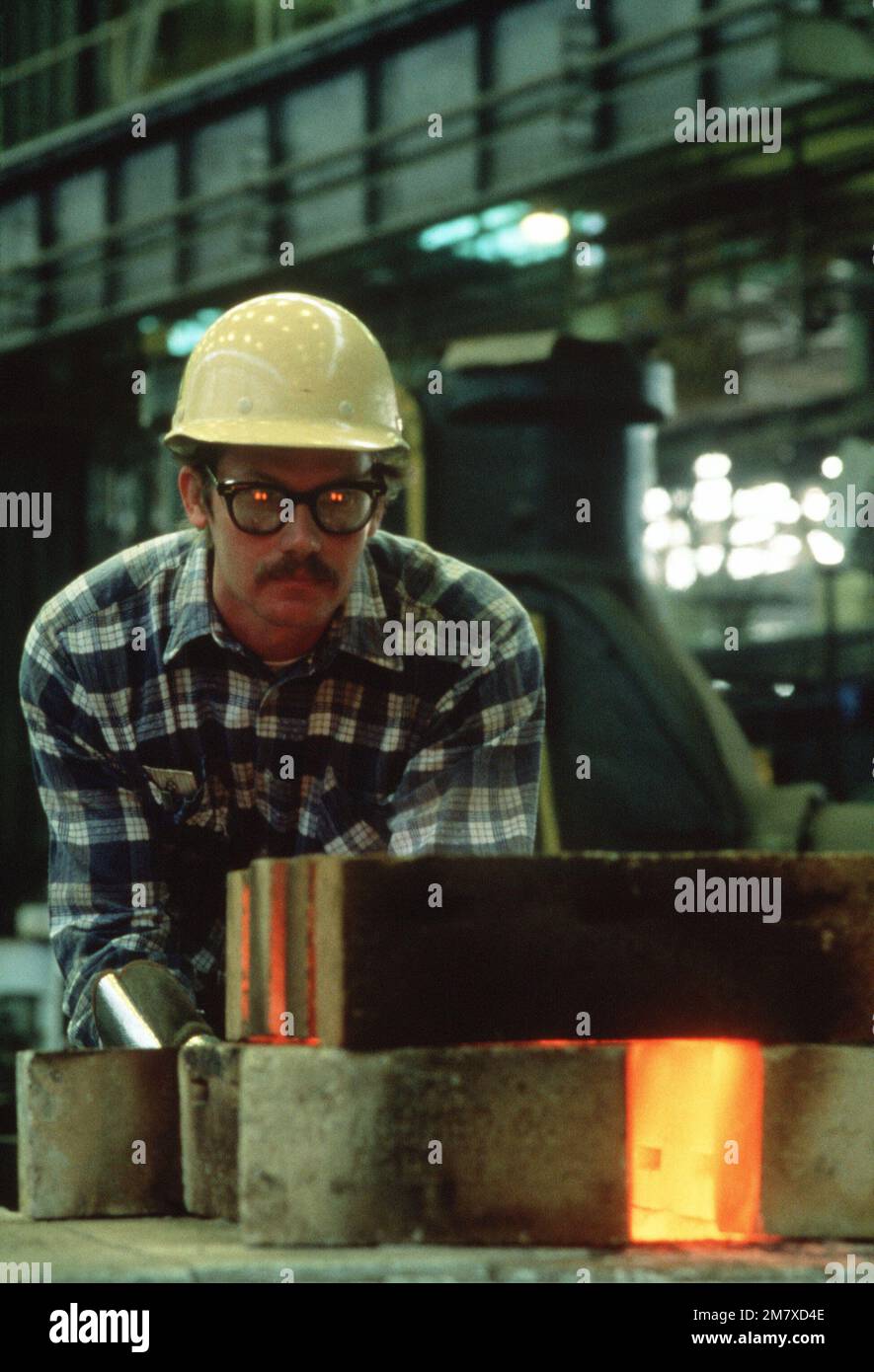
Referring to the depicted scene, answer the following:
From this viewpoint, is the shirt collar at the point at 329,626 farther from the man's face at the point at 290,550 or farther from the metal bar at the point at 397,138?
the metal bar at the point at 397,138

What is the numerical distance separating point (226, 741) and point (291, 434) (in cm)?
70

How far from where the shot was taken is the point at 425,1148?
346 cm

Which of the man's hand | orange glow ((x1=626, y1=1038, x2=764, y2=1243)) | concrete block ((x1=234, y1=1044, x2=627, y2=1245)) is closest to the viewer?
concrete block ((x1=234, y1=1044, x2=627, y2=1245))

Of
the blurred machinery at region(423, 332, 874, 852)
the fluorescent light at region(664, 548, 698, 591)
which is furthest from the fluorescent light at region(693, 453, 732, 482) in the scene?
the blurred machinery at region(423, 332, 874, 852)

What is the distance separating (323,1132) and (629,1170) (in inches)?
19.2

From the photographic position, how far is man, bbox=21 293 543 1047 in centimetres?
452

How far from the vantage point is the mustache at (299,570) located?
4402mm

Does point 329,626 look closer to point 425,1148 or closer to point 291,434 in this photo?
point 291,434

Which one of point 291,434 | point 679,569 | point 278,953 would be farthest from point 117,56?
point 278,953

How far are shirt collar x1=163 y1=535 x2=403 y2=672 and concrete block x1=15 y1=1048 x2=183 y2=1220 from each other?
944mm

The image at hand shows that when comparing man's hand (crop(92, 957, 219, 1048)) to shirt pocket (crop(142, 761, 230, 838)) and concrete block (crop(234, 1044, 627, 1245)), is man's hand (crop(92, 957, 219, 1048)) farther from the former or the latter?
concrete block (crop(234, 1044, 627, 1245))

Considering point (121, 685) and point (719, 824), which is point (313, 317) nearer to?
point (121, 685)

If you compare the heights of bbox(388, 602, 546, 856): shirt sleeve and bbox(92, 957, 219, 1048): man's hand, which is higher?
bbox(388, 602, 546, 856): shirt sleeve

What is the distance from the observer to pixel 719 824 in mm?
9805
